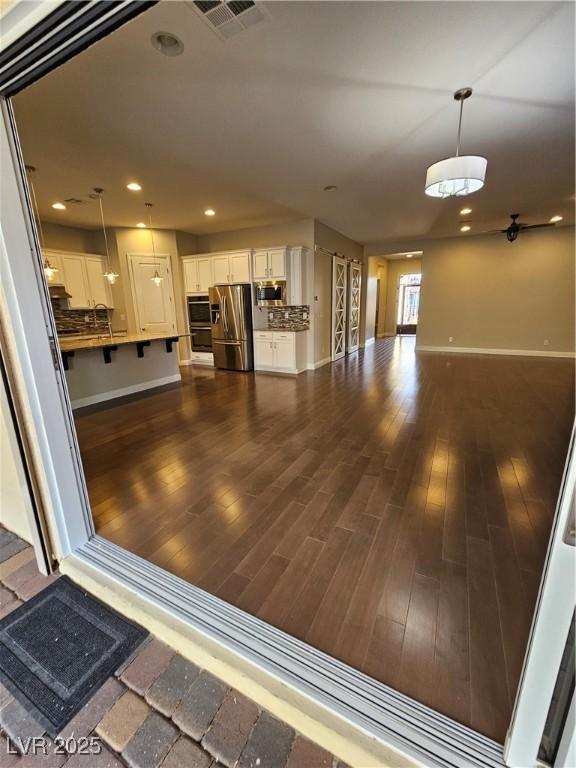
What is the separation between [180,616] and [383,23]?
3267 millimetres

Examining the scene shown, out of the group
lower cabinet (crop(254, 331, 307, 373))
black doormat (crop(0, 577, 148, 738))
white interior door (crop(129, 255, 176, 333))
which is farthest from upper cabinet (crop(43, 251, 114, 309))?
black doormat (crop(0, 577, 148, 738))

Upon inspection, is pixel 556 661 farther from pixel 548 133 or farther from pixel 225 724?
pixel 548 133

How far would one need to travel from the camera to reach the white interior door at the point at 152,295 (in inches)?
255

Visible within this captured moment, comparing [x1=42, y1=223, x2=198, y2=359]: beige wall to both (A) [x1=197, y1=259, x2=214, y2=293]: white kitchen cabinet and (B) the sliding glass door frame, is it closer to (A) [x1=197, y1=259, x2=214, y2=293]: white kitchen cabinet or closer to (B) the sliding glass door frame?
(A) [x1=197, y1=259, x2=214, y2=293]: white kitchen cabinet

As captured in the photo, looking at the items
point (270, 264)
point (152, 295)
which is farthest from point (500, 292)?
point (152, 295)

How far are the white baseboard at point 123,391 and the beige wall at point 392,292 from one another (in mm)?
8774

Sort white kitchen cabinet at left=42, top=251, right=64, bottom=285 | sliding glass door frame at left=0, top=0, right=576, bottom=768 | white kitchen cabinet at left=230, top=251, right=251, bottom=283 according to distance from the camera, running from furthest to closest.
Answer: white kitchen cabinet at left=230, top=251, right=251, bottom=283 < white kitchen cabinet at left=42, top=251, right=64, bottom=285 < sliding glass door frame at left=0, top=0, right=576, bottom=768

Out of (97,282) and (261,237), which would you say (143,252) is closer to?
(97,282)

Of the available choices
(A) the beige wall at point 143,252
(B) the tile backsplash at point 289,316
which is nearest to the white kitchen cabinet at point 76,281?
(A) the beige wall at point 143,252

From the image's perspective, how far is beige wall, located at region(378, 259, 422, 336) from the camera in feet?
37.9

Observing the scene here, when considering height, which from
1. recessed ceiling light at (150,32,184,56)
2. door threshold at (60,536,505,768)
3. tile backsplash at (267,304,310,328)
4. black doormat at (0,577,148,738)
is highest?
recessed ceiling light at (150,32,184,56)

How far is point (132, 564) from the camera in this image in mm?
1640

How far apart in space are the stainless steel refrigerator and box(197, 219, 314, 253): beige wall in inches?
41.6

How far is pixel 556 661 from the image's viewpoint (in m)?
0.77
